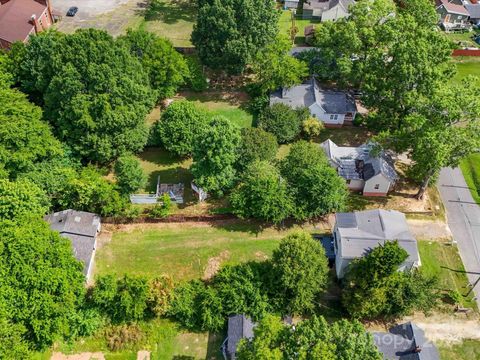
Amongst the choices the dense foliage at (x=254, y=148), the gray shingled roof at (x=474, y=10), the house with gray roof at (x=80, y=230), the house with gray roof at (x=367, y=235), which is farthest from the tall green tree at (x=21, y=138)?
the gray shingled roof at (x=474, y=10)

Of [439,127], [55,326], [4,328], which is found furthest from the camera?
[439,127]

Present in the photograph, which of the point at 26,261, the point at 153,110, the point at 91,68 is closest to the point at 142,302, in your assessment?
the point at 26,261

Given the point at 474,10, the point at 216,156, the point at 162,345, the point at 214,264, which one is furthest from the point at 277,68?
the point at 474,10

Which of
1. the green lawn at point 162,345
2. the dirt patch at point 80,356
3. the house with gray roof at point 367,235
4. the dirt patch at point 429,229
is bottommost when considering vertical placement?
the dirt patch at point 80,356

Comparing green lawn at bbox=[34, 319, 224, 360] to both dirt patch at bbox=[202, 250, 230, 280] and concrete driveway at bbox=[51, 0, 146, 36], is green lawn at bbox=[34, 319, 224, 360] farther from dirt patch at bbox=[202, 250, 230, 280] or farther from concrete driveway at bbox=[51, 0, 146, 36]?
concrete driveway at bbox=[51, 0, 146, 36]

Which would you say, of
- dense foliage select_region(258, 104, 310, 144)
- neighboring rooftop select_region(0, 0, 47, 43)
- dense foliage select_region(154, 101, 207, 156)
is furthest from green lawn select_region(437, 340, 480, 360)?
neighboring rooftop select_region(0, 0, 47, 43)

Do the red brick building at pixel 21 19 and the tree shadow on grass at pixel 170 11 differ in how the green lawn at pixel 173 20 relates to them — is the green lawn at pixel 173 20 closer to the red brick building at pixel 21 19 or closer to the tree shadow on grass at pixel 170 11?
the tree shadow on grass at pixel 170 11

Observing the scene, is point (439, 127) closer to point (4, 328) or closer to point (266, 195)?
point (266, 195)
